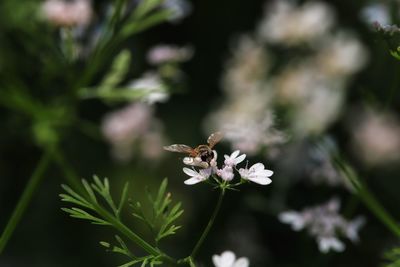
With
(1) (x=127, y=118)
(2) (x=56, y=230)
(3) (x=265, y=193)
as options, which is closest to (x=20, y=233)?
(2) (x=56, y=230)

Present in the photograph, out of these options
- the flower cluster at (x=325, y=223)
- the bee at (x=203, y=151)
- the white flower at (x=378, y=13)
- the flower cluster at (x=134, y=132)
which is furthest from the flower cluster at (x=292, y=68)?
the bee at (x=203, y=151)

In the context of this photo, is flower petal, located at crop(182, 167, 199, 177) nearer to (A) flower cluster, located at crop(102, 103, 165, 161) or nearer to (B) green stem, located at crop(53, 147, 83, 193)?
(B) green stem, located at crop(53, 147, 83, 193)

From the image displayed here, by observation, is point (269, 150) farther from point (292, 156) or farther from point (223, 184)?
point (292, 156)

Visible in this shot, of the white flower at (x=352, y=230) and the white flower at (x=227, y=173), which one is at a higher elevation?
the white flower at (x=227, y=173)

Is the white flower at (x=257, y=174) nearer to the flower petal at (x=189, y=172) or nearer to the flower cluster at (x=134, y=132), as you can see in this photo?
the flower petal at (x=189, y=172)

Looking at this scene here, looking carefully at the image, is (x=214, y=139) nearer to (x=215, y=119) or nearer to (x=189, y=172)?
(x=189, y=172)

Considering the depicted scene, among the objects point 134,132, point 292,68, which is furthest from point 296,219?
point 292,68
